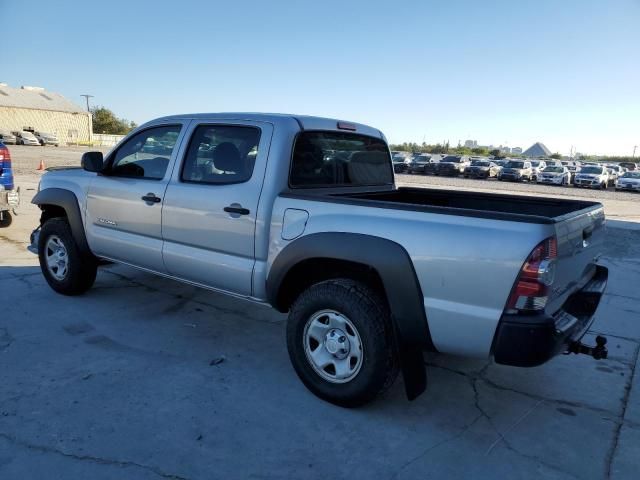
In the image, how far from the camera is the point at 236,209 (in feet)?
11.5

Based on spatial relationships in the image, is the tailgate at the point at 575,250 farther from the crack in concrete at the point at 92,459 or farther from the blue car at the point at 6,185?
the blue car at the point at 6,185

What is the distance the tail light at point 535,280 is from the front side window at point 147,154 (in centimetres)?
291

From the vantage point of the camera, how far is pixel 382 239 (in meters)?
2.84

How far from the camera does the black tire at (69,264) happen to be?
4.82 meters

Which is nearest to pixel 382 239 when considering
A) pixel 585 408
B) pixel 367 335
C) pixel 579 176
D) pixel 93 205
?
pixel 367 335

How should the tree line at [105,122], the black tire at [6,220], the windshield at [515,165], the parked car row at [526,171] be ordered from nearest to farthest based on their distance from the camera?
the black tire at [6,220] < the parked car row at [526,171] < the windshield at [515,165] < the tree line at [105,122]

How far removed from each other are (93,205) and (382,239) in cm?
306

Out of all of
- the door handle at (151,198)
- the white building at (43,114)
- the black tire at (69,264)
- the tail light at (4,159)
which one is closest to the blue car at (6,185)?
the tail light at (4,159)

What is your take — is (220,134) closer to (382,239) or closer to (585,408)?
(382,239)

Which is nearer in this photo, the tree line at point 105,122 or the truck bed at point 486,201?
the truck bed at point 486,201

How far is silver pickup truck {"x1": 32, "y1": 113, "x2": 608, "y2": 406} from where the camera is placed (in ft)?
8.34

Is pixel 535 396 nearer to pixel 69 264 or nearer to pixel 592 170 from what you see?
pixel 69 264

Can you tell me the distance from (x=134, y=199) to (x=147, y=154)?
45 centimetres

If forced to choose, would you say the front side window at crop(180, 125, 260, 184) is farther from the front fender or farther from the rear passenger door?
the front fender
